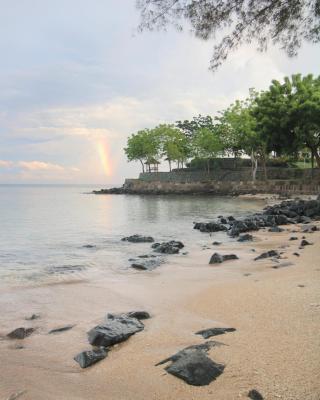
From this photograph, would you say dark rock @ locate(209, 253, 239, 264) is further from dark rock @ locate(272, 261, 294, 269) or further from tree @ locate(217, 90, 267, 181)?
tree @ locate(217, 90, 267, 181)

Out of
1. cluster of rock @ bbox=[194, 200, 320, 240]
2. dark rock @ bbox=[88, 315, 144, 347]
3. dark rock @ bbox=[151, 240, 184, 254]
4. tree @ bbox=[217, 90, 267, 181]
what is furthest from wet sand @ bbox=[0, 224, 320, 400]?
tree @ bbox=[217, 90, 267, 181]

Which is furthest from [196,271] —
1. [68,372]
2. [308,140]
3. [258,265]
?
[308,140]

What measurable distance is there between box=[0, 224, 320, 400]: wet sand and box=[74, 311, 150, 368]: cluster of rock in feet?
0.32

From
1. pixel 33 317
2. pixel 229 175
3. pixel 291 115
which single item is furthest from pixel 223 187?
pixel 33 317

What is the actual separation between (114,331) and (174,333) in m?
0.77

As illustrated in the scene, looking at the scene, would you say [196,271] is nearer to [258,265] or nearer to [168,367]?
[258,265]

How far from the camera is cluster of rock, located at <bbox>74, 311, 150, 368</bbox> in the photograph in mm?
4383

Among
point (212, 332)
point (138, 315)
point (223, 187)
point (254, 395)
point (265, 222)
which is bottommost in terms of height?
point (265, 222)

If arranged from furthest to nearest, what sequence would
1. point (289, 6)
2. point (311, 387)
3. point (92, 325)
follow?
point (289, 6), point (92, 325), point (311, 387)

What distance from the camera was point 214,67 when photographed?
720cm

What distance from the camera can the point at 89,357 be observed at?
4363 millimetres

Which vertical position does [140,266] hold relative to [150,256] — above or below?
above

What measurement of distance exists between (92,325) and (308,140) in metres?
39.3

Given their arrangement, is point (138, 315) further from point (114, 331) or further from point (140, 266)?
point (140, 266)
